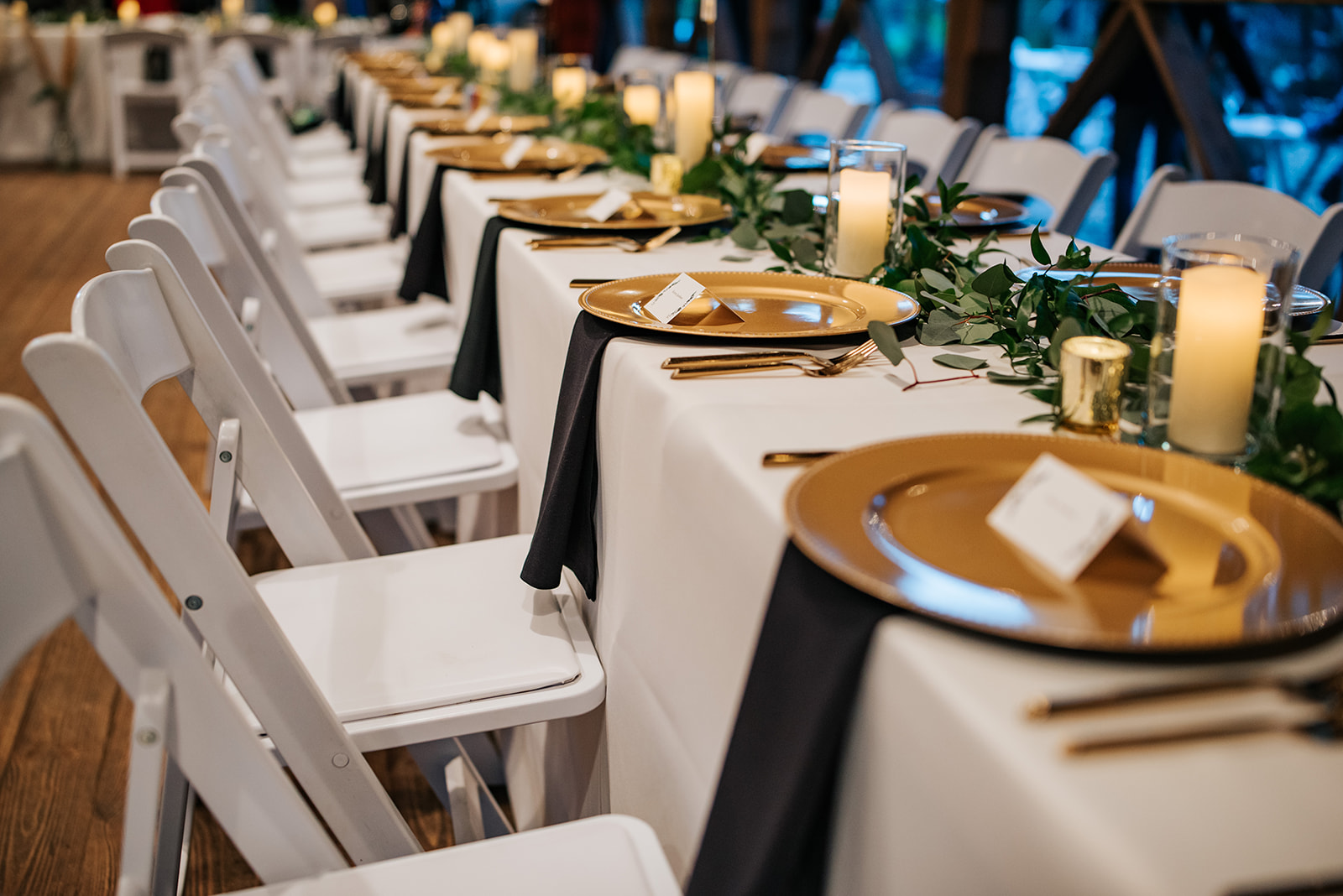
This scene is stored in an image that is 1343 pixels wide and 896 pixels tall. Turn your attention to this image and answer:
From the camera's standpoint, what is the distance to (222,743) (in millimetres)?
810

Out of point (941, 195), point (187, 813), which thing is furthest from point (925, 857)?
point (941, 195)

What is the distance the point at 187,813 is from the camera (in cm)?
110

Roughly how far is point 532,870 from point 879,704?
0.39 m

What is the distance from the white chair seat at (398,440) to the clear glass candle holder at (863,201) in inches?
25.5

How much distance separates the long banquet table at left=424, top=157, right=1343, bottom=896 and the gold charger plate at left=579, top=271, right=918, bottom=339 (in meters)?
0.05

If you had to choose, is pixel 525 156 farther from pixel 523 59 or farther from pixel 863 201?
pixel 523 59

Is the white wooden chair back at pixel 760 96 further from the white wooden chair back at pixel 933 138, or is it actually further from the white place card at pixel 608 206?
the white place card at pixel 608 206

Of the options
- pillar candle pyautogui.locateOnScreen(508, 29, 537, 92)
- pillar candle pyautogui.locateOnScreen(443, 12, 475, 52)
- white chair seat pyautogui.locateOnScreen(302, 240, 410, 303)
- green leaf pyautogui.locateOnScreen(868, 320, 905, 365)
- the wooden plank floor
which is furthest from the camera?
pillar candle pyautogui.locateOnScreen(443, 12, 475, 52)

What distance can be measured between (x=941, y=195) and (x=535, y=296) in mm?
563

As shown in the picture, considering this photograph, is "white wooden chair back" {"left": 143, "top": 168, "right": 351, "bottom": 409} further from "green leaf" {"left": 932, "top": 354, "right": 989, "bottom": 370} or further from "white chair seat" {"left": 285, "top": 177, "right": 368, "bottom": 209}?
"white chair seat" {"left": 285, "top": 177, "right": 368, "bottom": 209}

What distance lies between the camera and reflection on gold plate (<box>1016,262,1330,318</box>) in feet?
3.81

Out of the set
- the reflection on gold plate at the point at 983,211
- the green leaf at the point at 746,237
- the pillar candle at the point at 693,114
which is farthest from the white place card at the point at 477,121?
the green leaf at the point at 746,237

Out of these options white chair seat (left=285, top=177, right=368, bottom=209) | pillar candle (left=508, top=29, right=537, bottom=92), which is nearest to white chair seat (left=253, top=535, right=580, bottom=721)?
pillar candle (left=508, top=29, right=537, bottom=92)

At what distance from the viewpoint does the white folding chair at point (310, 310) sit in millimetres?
1735
